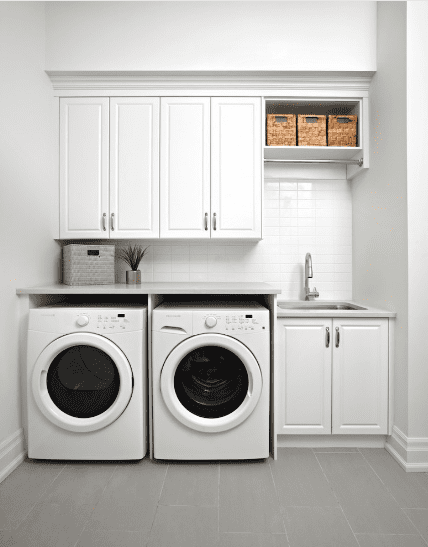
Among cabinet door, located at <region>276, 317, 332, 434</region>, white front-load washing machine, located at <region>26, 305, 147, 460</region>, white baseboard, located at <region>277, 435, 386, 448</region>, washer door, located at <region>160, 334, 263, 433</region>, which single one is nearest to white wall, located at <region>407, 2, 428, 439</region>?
white baseboard, located at <region>277, 435, 386, 448</region>

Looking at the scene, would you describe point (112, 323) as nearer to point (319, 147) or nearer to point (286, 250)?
point (286, 250)

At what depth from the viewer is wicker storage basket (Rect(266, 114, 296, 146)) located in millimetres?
2820

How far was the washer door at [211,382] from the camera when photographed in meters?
2.23

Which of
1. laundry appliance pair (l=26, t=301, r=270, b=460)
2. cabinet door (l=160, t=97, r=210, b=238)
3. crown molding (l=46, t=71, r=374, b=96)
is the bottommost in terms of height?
laundry appliance pair (l=26, t=301, r=270, b=460)

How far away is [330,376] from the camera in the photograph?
2.45 meters

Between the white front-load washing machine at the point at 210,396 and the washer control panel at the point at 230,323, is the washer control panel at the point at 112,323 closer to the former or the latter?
the white front-load washing machine at the point at 210,396

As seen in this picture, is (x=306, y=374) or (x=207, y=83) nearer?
(x=306, y=374)

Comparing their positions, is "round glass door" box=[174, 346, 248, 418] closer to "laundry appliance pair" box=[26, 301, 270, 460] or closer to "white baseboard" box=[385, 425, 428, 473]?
"laundry appliance pair" box=[26, 301, 270, 460]

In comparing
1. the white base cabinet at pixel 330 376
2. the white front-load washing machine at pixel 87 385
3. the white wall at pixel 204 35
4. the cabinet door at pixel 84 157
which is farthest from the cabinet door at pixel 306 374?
the white wall at pixel 204 35

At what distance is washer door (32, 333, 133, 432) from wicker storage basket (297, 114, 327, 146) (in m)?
1.86

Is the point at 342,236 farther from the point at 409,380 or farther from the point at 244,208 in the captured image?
the point at 409,380

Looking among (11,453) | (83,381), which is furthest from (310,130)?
(11,453)

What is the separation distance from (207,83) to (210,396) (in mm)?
2025

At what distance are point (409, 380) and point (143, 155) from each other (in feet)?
7.05
